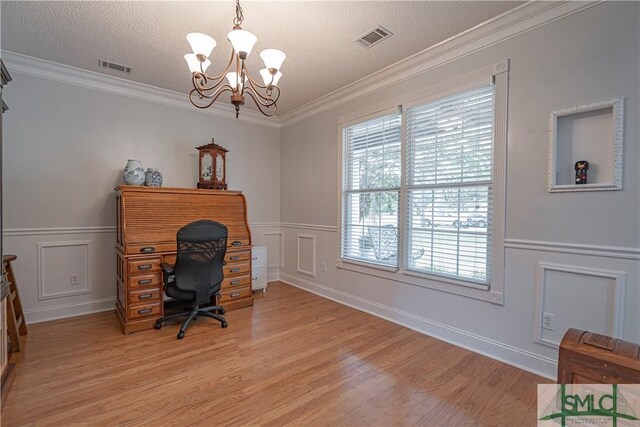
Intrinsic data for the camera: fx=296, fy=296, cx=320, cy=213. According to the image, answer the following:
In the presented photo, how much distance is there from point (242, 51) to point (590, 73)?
2.25 meters

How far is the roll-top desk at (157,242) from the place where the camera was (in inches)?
114

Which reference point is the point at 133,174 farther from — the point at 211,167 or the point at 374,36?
the point at 374,36

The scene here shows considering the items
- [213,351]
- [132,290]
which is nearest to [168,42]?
[132,290]

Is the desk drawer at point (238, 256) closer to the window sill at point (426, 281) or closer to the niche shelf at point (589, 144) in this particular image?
the window sill at point (426, 281)

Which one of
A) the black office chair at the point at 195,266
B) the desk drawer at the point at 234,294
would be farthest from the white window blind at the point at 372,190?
the black office chair at the point at 195,266

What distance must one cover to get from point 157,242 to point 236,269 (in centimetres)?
93

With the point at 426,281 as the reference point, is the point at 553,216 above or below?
above

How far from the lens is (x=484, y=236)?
249 centimetres

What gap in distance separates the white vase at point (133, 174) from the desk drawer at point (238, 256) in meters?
1.26

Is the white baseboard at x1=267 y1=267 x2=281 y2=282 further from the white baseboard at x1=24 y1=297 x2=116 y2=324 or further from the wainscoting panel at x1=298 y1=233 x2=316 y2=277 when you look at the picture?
the white baseboard at x1=24 y1=297 x2=116 y2=324

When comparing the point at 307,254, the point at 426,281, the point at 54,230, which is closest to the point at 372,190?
the point at 426,281

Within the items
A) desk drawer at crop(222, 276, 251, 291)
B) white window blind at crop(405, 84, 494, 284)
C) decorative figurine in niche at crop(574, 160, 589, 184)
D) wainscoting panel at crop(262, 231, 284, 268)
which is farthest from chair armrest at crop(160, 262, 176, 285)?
decorative figurine in niche at crop(574, 160, 589, 184)

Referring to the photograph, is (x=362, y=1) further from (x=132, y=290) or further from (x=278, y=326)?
(x=132, y=290)

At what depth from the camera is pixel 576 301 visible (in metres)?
2.02
